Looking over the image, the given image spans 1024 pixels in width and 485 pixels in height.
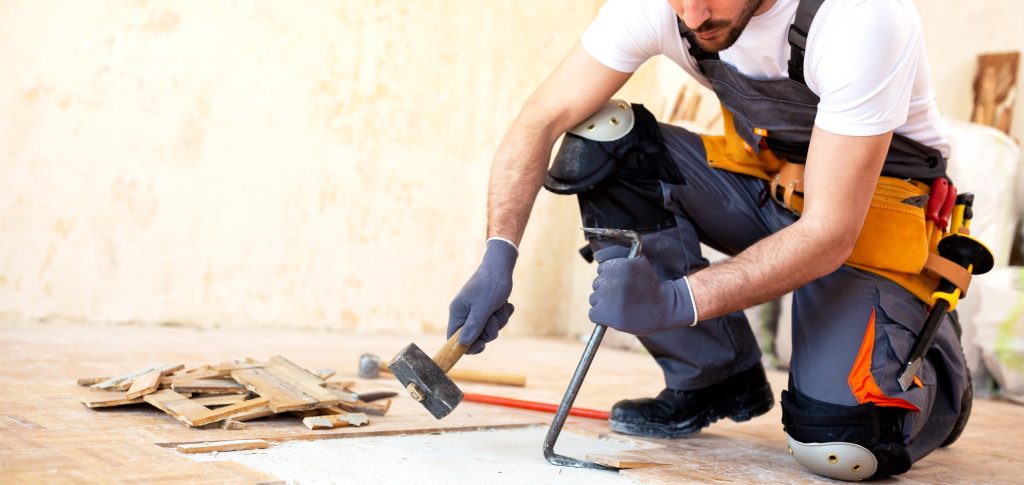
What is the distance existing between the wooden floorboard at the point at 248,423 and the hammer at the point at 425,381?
18cm

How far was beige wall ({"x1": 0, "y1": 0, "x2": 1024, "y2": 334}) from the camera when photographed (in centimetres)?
322

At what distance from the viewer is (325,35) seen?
3877mm

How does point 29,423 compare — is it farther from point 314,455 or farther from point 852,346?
point 852,346

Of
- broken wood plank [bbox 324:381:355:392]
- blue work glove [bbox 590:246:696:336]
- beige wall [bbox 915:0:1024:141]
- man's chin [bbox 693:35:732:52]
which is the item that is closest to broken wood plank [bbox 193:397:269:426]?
broken wood plank [bbox 324:381:355:392]

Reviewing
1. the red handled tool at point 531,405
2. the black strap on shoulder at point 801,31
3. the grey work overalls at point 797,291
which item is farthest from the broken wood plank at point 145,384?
the black strap on shoulder at point 801,31

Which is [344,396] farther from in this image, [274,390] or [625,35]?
[625,35]

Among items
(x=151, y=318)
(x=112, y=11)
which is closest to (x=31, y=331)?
(x=151, y=318)

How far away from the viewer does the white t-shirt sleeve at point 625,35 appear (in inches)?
70.9

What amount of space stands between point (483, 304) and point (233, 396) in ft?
1.71

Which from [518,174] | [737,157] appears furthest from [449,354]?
[737,157]

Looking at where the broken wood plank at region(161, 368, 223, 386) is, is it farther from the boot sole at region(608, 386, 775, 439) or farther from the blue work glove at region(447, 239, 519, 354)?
the boot sole at region(608, 386, 775, 439)

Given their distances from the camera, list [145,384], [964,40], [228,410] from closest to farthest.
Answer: [228,410]
[145,384]
[964,40]

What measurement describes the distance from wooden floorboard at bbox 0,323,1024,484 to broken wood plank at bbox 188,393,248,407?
0.23 feet

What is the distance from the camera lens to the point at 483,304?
5.14 ft
